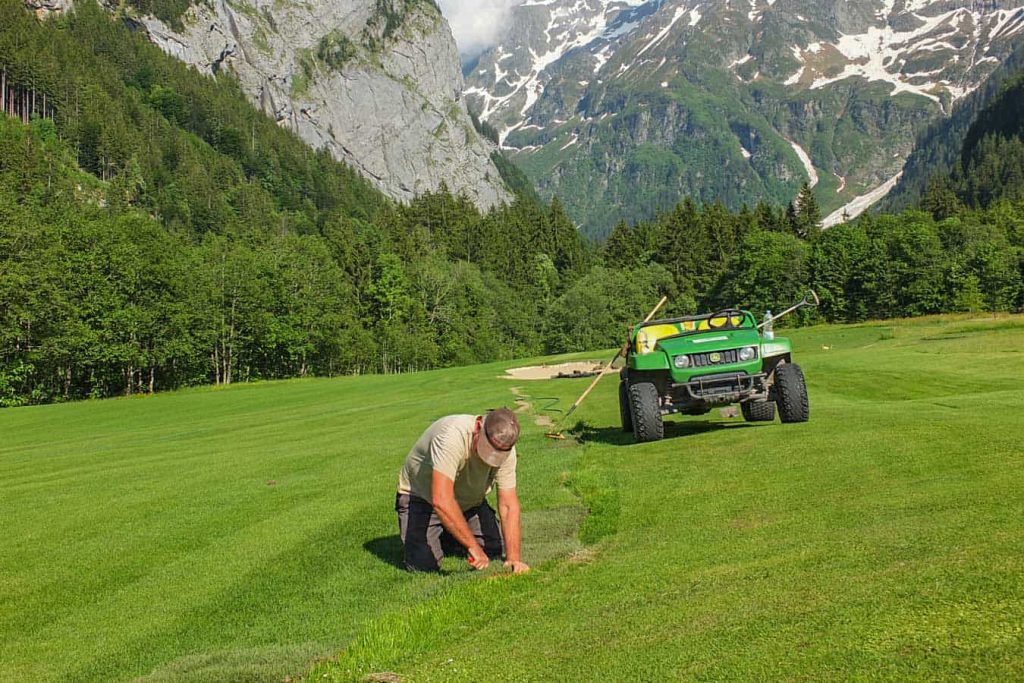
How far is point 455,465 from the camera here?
7926 millimetres

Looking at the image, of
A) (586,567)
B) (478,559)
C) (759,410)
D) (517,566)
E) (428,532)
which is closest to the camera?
(586,567)

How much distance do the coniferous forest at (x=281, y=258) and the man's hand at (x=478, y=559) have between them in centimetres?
6184

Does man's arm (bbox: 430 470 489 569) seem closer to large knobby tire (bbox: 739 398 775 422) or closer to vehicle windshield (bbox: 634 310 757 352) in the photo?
vehicle windshield (bbox: 634 310 757 352)

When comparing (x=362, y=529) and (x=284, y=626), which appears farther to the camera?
(x=362, y=529)

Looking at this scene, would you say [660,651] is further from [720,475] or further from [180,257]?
[180,257]

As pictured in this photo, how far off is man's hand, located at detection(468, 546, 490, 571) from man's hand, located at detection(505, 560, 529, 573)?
43cm

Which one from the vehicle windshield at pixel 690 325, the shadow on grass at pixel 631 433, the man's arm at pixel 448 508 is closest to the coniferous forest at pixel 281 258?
the shadow on grass at pixel 631 433

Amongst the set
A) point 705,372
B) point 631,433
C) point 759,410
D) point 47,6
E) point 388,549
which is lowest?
point 388,549

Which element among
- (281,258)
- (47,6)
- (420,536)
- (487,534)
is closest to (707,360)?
(487,534)

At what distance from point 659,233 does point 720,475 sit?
12374 cm

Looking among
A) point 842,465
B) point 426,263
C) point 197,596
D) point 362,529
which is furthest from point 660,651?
point 426,263

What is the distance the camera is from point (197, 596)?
7.89 m

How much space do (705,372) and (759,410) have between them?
3043 mm

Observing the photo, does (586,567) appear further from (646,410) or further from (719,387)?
(719,387)
